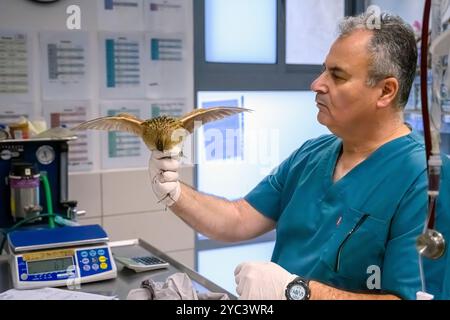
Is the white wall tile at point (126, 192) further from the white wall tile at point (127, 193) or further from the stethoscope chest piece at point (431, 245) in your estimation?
the stethoscope chest piece at point (431, 245)

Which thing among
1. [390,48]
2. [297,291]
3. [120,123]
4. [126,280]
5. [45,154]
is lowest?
[126,280]

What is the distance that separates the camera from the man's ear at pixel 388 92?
0.94 meters

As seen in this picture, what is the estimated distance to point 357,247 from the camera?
35.2 inches

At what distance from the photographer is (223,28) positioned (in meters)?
2.00

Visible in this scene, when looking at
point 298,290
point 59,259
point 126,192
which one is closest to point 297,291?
point 298,290

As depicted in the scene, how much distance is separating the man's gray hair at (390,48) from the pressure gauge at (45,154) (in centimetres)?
84

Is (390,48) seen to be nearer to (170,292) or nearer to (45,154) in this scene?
(170,292)

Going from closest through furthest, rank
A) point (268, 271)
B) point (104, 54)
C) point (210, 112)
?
1. point (268, 271)
2. point (210, 112)
3. point (104, 54)

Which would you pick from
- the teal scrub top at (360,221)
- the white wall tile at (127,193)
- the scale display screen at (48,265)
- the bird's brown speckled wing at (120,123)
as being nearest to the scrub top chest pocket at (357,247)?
the teal scrub top at (360,221)

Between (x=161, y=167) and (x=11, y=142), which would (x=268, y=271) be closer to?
(x=161, y=167)

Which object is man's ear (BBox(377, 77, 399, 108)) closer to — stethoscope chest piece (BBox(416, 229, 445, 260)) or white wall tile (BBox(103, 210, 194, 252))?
stethoscope chest piece (BBox(416, 229, 445, 260))

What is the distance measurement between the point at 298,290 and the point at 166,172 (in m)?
0.33

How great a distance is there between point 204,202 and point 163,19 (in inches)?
40.6
